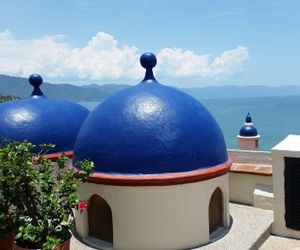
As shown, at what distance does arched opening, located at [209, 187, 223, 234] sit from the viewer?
39.9ft

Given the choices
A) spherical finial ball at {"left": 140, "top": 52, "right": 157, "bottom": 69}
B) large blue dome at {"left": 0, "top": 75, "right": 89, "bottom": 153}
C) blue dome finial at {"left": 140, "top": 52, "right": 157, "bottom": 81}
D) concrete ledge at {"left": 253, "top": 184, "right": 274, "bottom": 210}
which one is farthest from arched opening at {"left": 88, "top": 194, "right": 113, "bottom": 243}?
concrete ledge at {"left": 253, "top": 184, "right": 274, "bottom": 210}

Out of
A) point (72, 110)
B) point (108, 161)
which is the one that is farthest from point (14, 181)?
point (72, 110)

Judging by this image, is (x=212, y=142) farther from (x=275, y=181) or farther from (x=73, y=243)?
(x=73, y=243)

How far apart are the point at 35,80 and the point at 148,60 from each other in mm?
6953

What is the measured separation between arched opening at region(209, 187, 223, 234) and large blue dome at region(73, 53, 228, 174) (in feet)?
4.08

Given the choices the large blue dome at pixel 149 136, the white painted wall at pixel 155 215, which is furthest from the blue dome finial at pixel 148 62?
the white painted wall at pixel 155 215

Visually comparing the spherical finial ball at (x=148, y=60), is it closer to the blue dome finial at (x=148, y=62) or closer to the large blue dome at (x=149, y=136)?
the blue dome finial at (x=148, y=62)

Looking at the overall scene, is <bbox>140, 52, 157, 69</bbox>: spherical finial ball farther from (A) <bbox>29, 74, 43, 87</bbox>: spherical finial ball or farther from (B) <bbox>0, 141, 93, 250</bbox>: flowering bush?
(A) <bbox>29, 74, 43, 87</bbox>: spherical finial ball

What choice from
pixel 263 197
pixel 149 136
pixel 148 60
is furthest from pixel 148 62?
pixel 263 197

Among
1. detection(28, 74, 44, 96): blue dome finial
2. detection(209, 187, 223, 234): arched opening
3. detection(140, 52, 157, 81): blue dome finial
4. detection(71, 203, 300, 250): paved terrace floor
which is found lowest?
detection(71, 203, 300, 250): paved terrace floor

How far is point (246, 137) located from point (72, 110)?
11.6 meters

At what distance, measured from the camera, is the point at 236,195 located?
51.1 feet

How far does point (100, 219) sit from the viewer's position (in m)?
11.7

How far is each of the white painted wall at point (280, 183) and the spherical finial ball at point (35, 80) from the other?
35.9 feet
